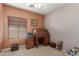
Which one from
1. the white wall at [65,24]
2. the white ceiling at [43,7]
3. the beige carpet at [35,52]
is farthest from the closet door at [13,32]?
the white wall at [65,24]

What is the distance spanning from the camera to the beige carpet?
111 centimetres

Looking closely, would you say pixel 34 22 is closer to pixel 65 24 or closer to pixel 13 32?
pixel 13 32

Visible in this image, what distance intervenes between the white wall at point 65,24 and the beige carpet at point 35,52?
0.51 feet

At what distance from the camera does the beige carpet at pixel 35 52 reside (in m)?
1.11

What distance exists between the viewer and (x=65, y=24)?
1.14 m

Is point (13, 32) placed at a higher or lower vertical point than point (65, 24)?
lower

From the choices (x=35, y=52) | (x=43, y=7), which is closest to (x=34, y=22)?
(x=43, y=7)

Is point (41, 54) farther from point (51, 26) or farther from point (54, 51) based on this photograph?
point (51, 26)

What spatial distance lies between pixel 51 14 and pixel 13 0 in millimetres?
589

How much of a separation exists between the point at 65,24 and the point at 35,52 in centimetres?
61

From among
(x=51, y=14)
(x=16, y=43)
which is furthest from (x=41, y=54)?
(x=51, y=14)

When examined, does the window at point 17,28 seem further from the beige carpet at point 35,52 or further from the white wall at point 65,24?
the white wall at point 65,24

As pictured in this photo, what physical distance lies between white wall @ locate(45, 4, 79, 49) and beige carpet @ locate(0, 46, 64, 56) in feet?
0.51

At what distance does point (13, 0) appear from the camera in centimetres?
110
